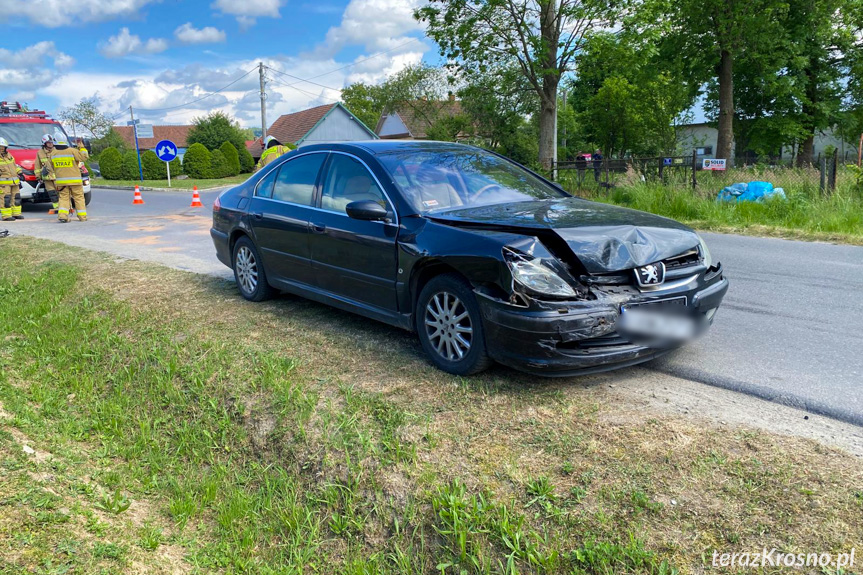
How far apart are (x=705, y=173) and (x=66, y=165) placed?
557 inches

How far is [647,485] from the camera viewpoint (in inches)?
113

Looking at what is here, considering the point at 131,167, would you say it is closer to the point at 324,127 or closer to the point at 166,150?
the point at 166,150

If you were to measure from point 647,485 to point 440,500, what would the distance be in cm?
94

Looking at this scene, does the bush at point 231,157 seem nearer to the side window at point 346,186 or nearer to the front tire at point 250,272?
the front tire at point 250,272

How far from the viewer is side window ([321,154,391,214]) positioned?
16.1 feet

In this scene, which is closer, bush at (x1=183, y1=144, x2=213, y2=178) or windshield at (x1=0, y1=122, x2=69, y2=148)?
windshield at (x1=0, y1=122, x2=69, y2=148)

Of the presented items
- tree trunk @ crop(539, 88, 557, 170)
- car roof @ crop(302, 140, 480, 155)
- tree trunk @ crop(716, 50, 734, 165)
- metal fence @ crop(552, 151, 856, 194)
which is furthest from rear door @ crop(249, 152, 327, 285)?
tree trunk @ crop(716, 50, 734, 165)

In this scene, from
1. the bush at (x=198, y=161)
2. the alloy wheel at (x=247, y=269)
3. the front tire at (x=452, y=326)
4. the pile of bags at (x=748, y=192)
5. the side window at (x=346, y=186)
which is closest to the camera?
the front tire at (x=452, y=326)

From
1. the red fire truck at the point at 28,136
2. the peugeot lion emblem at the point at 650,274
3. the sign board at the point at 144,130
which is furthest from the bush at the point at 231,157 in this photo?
the peugeot lion emblem at the point at 650,274

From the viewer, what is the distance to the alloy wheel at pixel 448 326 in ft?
13.3

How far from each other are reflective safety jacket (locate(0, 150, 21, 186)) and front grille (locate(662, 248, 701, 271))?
52.3ft

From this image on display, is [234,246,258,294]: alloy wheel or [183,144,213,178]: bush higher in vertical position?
[183,144,213,178]: bush

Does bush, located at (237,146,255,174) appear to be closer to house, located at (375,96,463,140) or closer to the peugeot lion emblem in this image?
house, located at (375,96,463,140)

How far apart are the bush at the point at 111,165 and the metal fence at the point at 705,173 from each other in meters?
33.4
